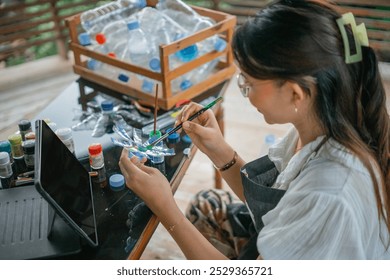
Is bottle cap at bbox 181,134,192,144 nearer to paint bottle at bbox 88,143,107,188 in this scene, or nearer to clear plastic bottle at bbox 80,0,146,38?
paint bottle at bbox 88,143,107,188

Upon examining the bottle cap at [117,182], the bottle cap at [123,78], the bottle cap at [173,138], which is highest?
the bottle cap at [123,78]

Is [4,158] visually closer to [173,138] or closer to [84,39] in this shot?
[173,138]

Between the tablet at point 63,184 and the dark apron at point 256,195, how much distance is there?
1.32 feet

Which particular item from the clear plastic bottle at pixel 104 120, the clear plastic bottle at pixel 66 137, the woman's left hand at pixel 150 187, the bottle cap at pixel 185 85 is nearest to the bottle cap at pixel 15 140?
the clear plastic bottle at pixel 66 137

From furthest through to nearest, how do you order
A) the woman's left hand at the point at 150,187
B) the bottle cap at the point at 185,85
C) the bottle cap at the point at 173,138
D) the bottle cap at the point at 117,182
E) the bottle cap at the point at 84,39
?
the bottle cap at the point at 84,39
the bottle cap at the point at 185,85
the bottle cap at the point at 173,138
the bottle cap at the point at 117,182
the woman's left hand at the point at 150,187

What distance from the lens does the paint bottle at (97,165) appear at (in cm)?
127

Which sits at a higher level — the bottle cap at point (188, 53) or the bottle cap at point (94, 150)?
the bottle cap at point (188, 53)

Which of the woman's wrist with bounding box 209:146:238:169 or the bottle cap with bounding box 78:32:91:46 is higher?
the bottle cap with bounding box 78:32:91:46

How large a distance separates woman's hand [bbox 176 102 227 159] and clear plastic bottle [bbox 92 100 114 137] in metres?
0.30

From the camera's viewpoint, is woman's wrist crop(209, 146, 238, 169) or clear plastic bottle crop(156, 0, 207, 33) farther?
clear plastic bottle crop(156, 0, 207, 33)

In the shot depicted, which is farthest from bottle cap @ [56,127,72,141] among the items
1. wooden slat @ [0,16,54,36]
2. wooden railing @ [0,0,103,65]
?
wooden slat @ [0,16,54,36]

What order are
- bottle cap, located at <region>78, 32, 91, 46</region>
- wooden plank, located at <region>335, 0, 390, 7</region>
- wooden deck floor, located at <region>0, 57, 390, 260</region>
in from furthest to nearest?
wooden plank, located at <region>335, 0, 390, 7</region>
wooden deck floor, located at <region>0, 57, 390, 260</region>
bottle cap, located at <region>78, 32, 91, 46</region>

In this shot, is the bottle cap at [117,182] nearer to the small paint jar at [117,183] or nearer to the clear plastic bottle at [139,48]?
the small paint jar at [117,183]

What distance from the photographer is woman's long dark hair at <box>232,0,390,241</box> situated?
0.88 metres
